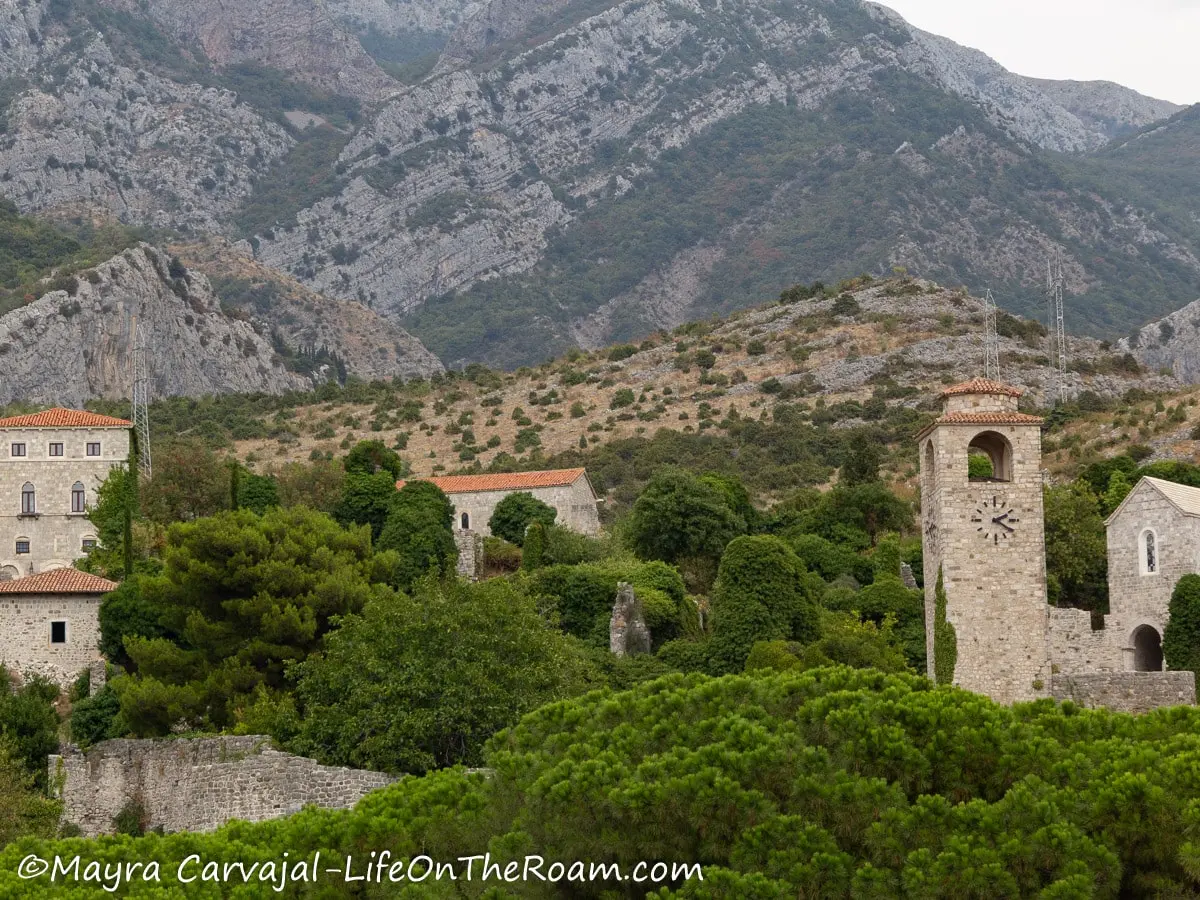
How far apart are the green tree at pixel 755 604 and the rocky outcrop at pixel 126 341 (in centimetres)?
7181

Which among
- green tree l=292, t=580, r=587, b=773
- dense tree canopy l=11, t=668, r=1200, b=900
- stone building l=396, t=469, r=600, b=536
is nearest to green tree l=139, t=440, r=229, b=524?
stone building l=396, t=469, r=600, b=536

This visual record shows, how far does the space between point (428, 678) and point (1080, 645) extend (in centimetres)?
1515

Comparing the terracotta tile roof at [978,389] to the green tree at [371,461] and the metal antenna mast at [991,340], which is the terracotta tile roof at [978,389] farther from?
the metal antenna mast at [991,340]

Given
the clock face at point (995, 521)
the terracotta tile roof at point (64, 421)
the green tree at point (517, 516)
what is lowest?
the clock face at point (995, 521)

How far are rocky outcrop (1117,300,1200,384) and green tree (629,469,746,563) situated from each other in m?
64.8

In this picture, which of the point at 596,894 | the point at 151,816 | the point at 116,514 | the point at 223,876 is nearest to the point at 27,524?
the point at 116,514

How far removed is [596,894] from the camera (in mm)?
21844

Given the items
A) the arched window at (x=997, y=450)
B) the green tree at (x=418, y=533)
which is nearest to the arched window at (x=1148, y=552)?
the arched window at (x=997, y=450)

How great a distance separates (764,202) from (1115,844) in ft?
513

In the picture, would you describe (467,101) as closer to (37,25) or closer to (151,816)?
(37,25)

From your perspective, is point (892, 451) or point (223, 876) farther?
point (892, 451)

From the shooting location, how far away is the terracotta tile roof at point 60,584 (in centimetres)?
4747

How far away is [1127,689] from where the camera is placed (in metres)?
36.7

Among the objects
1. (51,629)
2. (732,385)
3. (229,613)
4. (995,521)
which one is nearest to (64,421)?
(51,629)
